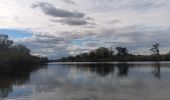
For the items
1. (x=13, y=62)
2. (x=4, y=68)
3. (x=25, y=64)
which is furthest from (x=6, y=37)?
(x=4, y=68)

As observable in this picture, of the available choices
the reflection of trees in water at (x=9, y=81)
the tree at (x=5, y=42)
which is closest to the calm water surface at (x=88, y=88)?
the reflection of trees in water at (x=9, y=81)

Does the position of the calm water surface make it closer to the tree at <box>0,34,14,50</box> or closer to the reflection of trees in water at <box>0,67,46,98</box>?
the reflection of trees in water at <box>0,67,46,98</box>

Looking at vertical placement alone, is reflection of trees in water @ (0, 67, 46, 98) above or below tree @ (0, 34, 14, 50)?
below

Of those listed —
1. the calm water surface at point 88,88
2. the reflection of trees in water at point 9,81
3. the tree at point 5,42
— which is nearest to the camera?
the calm water surface at point 88,88

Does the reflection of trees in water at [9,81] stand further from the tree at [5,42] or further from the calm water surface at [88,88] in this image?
the tree at [5,42]

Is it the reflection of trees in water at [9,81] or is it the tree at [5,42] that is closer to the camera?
the reflection of trees in water at [9,81]

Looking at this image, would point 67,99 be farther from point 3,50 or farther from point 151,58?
point 151,58

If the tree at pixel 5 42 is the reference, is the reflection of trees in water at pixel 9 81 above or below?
below

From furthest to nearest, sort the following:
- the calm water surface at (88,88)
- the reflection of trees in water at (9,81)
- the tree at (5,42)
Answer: the tree at (5,42) < the reflection of trees in water at (9,81) < the calm water surface at (88,88)

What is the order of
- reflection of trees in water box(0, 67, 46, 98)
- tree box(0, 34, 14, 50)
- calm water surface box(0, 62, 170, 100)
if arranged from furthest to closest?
tree box(0, 34, 14, 50) < reflection of trees in water box(0, 67, 46, 98) < calm water surface box(0, 62, 170, 100)

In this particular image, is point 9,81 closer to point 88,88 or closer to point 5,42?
point 88,88

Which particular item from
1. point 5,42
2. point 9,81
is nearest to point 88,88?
point 9,81

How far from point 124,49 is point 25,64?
91117mm

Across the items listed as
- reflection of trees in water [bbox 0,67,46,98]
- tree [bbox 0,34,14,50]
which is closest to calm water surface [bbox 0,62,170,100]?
reflection of trees in water [bbox 0,67,46,98]
